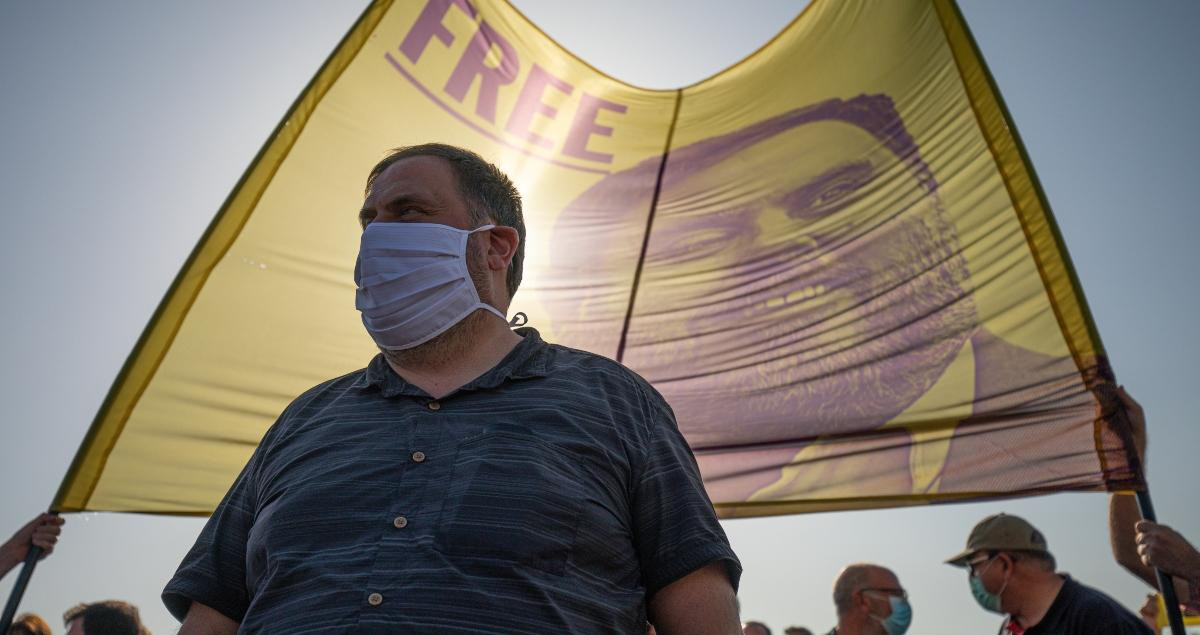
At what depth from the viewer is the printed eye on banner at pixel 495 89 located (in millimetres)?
5453

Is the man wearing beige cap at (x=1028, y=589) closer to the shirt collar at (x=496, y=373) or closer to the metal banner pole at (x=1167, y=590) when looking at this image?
the metal banner pole at (x=1167, y=590)

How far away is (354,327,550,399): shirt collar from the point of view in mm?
1862

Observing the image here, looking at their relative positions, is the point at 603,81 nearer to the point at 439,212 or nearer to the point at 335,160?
the point at 335,160

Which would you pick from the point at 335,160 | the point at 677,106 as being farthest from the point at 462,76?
the point at 677,106

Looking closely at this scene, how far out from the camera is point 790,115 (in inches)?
214

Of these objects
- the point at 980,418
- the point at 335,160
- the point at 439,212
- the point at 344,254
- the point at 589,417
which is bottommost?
the point at 589,417

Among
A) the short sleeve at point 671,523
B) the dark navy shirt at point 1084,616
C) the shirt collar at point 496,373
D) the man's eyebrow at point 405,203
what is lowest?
the short sleeve at point 671,523

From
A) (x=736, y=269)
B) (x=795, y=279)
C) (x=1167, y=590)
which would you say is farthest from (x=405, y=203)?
(x=736, y=269)

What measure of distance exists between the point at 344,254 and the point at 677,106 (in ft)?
7.23

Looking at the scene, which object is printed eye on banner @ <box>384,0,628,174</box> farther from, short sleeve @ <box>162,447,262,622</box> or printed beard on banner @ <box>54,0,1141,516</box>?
short sleeve @ <box>162,447,262,622</box>

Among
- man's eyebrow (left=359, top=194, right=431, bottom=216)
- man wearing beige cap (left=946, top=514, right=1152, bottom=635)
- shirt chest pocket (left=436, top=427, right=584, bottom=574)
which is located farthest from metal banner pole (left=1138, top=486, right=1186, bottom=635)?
man's eyebrow (left=359, top=194, right=431, bottom=216)

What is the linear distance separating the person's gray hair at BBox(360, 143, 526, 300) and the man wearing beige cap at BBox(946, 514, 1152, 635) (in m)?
2.89

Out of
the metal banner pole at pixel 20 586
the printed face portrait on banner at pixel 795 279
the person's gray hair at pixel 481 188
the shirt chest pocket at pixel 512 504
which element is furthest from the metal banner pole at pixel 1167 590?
the metal banner pole at pixel 20 586

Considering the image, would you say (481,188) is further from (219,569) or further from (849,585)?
(849,585)
